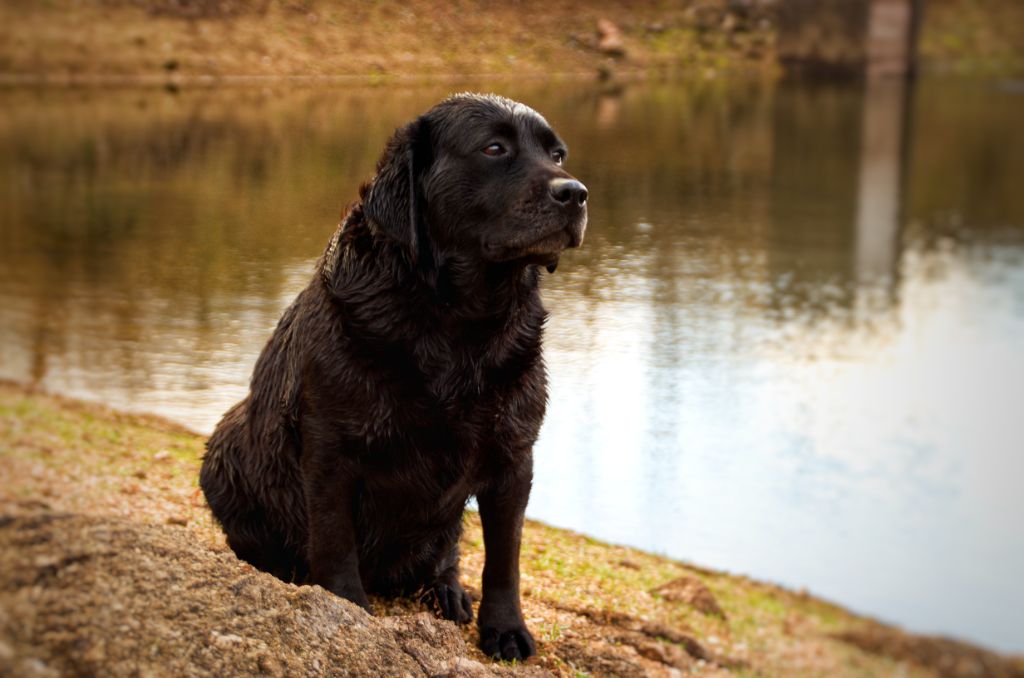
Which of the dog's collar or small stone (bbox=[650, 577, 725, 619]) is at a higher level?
the dog's collar

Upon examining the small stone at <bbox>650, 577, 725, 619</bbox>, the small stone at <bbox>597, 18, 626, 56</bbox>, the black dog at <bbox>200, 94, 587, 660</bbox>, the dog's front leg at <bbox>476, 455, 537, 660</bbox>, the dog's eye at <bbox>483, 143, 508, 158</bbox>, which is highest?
the small stone at <bbox>597, 18, 626, 56</bbox>

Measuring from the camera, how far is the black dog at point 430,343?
144 inches

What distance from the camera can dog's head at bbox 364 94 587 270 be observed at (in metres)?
3.62

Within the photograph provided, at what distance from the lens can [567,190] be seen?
11.7 feet

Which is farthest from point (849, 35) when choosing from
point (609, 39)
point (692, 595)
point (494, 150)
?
point (494, 150)

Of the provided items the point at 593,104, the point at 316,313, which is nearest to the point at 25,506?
the point at 316,313

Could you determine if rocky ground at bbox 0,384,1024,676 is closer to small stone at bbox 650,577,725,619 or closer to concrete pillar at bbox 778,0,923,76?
small stone at bbox 650,577,725,619

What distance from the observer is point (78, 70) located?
10094 mm

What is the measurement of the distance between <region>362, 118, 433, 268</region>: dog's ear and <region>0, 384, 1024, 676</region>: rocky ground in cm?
110

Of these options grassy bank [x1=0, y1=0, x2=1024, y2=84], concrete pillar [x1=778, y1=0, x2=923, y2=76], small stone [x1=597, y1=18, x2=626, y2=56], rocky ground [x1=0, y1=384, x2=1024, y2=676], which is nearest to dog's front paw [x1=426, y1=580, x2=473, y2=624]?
rocky ground [x1=0, y1=384, x2=1024, y2=676]

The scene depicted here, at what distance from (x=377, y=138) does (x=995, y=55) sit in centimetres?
2451

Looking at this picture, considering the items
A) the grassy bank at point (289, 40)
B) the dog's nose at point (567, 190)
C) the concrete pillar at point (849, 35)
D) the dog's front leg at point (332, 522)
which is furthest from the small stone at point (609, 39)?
the dog's front leg at point (332, 522)

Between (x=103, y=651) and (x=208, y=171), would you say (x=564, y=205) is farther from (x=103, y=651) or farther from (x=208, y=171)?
(x=208, y=171)

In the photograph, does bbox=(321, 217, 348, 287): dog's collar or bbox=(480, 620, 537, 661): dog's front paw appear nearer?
bbox=(321, 217, 348, 287): dog's collar
